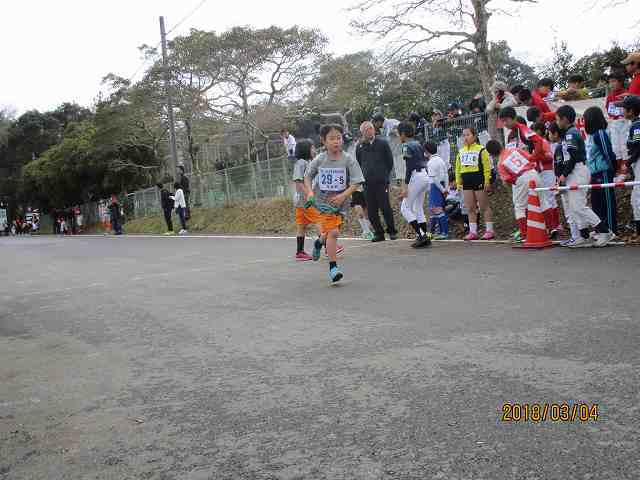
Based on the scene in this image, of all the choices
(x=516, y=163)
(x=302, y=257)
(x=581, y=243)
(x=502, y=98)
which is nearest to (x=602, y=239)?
(x=581, y=243)

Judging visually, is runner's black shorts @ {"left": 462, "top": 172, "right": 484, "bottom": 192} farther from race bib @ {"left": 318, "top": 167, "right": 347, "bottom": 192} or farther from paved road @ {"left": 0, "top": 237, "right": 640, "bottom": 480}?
race bib @ {"left": 318, "top": 167, "right": 347, "bottom": 192}

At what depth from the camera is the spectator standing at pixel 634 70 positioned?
33.1ft

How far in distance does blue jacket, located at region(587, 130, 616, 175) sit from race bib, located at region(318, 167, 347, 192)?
3740 mm

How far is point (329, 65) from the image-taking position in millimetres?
32531

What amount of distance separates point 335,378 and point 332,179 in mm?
4614

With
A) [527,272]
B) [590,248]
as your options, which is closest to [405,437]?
[527,272]

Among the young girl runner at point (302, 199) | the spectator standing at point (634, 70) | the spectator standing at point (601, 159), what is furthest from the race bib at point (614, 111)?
the young girl runner at point (302, 199)

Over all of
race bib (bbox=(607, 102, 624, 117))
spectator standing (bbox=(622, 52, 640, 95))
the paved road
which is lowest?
the paved road

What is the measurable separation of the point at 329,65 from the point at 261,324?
28.3m

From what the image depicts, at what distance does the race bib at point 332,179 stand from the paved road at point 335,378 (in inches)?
46.3

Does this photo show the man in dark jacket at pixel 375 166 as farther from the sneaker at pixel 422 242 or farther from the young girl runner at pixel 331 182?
the young girl runner at pixel 331 182

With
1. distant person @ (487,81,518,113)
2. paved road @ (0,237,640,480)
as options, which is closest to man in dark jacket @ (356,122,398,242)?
distant person @ (487,81,518,113)

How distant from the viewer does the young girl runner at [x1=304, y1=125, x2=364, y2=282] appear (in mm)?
8039

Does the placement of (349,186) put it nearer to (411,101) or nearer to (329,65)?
(411,101)
